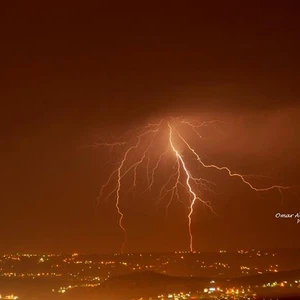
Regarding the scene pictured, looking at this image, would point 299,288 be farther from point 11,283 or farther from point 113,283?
point 11,283

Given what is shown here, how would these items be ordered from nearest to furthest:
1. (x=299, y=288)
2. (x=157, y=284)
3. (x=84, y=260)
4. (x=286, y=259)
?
(x=299, y=288)
(x=157, y=284)
(x=286, y=259)
(x=84, y=260)

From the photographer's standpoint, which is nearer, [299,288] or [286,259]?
[299,288]

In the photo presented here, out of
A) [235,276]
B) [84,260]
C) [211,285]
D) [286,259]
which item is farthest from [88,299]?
[84,260]

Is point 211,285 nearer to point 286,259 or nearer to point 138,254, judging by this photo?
point 286,259

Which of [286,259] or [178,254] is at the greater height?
[178,254]

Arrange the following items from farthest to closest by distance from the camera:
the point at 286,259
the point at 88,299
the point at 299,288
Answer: the point at 286,259 → the point at 88,299 → the point at 299,288

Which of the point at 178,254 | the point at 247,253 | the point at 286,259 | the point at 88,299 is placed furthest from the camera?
the point at 178,254

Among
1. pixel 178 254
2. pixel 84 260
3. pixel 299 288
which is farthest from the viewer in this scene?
pixel 84 260

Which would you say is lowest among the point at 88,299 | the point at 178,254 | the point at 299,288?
the point at 299,288

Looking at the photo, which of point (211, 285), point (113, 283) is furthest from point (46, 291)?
point (211, 285)
